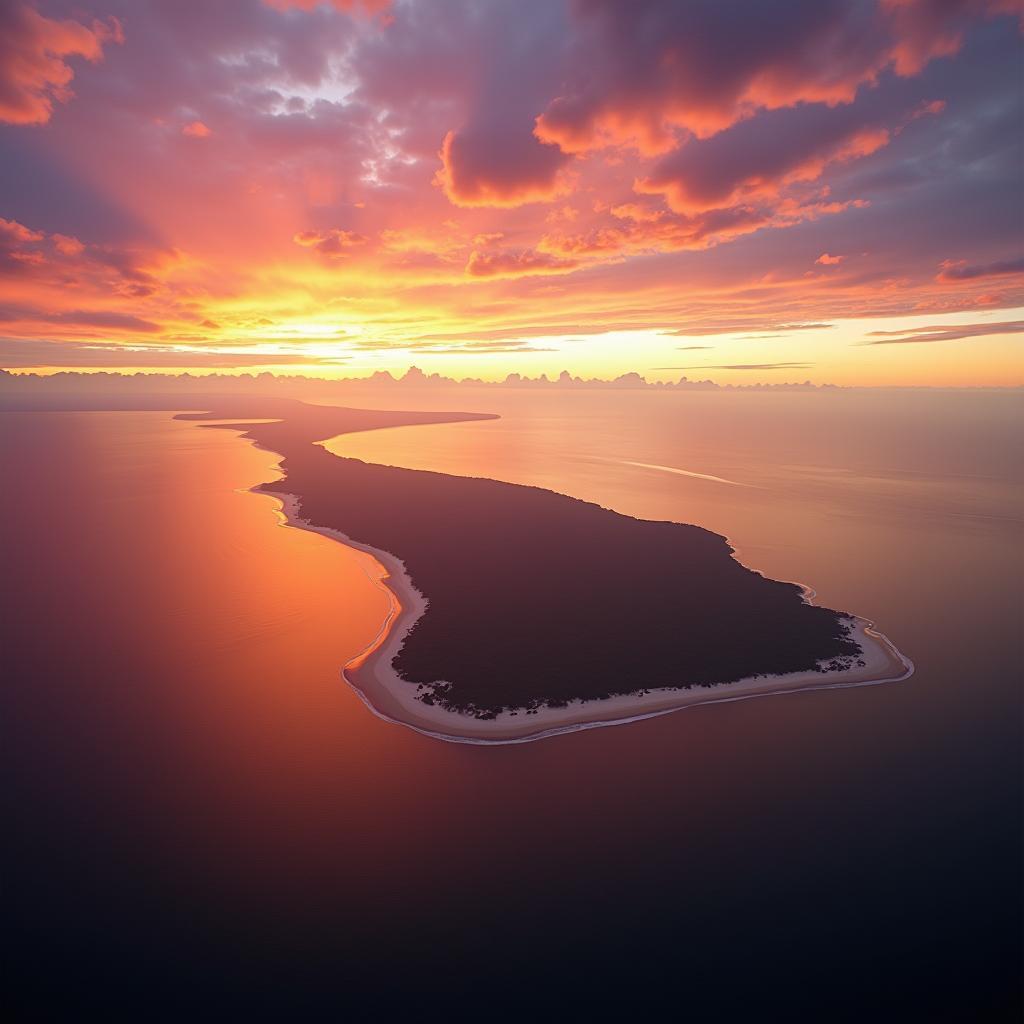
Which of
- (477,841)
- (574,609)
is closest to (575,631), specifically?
(574,609)

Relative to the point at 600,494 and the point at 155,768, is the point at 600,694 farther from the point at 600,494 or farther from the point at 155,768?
the point at 600,494

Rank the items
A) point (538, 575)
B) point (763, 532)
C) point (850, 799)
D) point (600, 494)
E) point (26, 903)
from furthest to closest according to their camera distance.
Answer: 1. point (600, 494)
2. point (763, 532)
3. point (538, 575)
4. point (850, 799)
5. point (26, 903)

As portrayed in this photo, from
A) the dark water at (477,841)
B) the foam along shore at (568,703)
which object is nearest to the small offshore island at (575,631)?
the foam along shore at (568,703)

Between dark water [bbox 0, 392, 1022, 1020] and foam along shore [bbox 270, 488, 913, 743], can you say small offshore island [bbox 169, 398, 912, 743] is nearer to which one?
foam along shore [bbox 270, 488, 913, 743]

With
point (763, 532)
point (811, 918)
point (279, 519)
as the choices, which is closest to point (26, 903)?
point (811, 918)

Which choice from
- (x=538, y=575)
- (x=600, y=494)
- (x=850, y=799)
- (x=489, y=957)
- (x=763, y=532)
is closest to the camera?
(x=489, y=957)

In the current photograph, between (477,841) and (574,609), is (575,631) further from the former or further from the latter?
(477,841)
